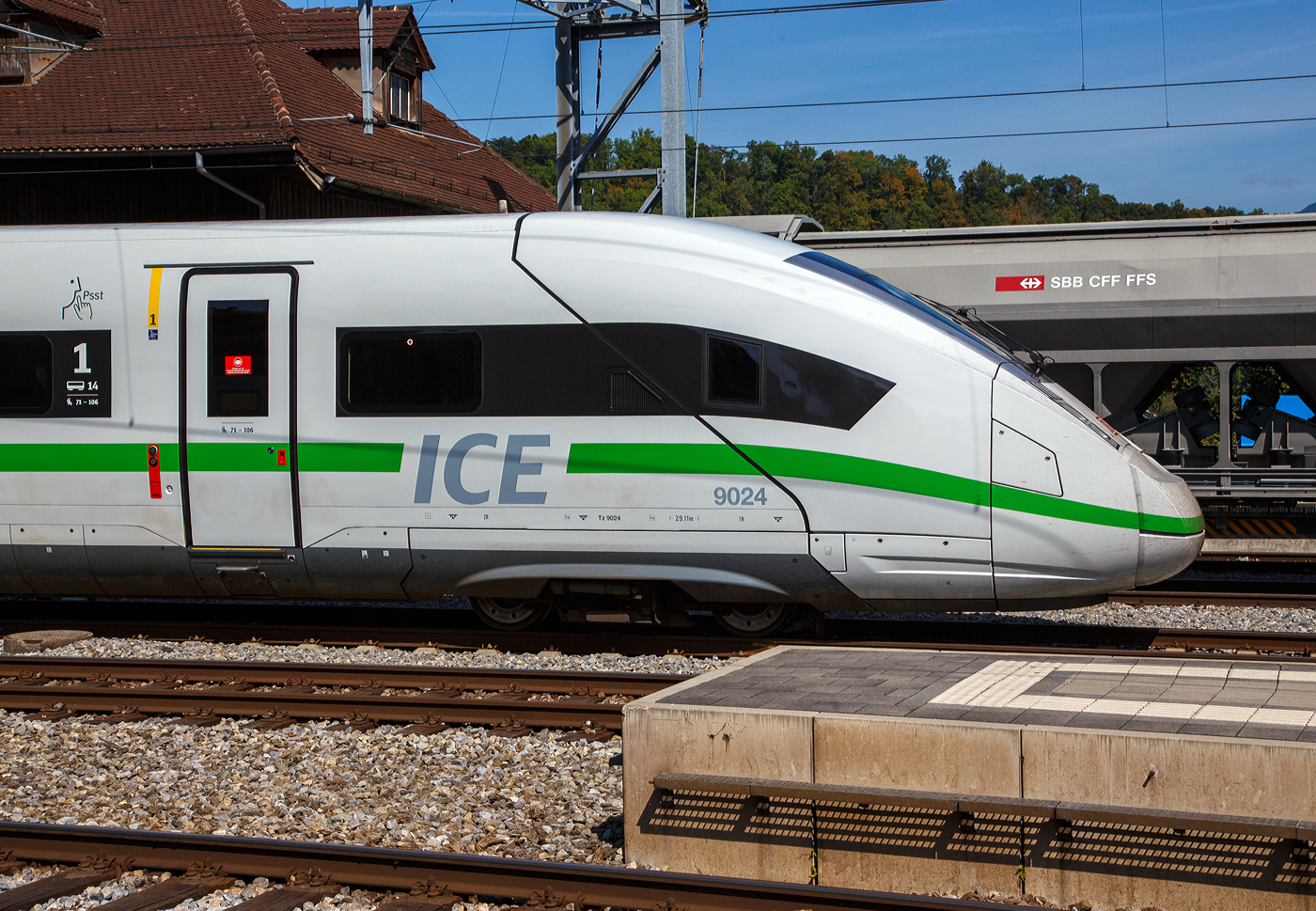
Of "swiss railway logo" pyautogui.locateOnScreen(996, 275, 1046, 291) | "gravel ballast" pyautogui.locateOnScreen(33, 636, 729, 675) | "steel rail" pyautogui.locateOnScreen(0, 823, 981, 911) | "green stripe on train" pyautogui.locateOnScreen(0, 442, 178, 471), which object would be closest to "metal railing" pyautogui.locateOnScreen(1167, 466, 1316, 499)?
"swiss railway logo" pyautogui.locateOnScreen(996, 275, 1046, 291)

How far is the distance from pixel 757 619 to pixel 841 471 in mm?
1470

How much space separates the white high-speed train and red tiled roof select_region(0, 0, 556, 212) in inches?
373

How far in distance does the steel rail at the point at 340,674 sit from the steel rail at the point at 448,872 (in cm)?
263

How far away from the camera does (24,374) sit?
30.1 ft

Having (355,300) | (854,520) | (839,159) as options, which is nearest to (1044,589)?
(854,520)

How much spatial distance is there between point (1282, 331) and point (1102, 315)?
70.8 inches

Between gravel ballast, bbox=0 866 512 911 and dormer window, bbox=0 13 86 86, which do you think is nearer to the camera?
gravel ballast, bbox=0 866 512 911

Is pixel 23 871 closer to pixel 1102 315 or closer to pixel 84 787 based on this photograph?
pixel 84 787

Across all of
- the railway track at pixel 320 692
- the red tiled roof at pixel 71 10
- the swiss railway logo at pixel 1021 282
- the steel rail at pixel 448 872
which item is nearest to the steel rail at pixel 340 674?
Result: the railway track at pixel 320 692

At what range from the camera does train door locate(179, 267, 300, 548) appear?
8734 mm

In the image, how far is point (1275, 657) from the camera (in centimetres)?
789

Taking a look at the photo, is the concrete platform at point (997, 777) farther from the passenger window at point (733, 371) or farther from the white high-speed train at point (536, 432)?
the passenger window at point (733, 371)

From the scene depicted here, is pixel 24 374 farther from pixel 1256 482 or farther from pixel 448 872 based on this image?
pixel 1256 482

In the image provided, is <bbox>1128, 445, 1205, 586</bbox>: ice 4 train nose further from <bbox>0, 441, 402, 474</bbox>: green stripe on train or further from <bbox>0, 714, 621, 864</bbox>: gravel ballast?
<bbox>0, 441, 402, 474</bbox>: green stripe on train
